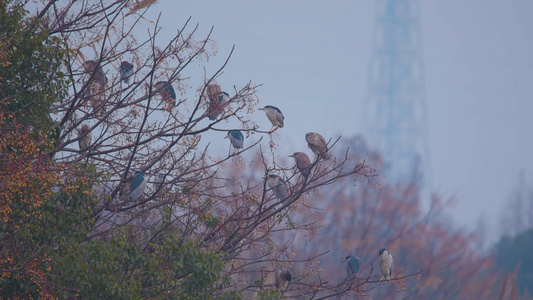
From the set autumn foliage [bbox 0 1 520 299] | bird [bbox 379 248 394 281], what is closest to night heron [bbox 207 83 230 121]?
autumn foliage [bbox 0 1 520 299]

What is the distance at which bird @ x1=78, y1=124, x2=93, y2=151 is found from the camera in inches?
275

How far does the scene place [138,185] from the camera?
6.61 metres

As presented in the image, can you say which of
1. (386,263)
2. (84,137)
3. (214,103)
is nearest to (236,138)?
(214,103)

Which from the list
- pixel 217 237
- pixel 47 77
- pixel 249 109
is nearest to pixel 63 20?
pixel 47 77

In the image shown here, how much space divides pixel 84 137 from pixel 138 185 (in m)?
1.22

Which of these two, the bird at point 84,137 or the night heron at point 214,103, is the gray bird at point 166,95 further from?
the bird at point 84,137

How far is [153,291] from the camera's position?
5801 millimetres

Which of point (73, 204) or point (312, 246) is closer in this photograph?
point (73, 204)

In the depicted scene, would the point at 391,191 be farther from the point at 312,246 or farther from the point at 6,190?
the point at 6,190

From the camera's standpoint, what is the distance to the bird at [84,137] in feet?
22.9

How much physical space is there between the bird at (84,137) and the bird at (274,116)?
2191 mm

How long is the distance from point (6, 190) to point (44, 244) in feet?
2.30

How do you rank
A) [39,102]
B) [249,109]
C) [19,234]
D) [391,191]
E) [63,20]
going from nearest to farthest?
1. [19,234]
2. [39,102]
3. [249,109]
4. [63,20]
5. [391,191]

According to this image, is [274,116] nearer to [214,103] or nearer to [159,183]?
[214,103]
